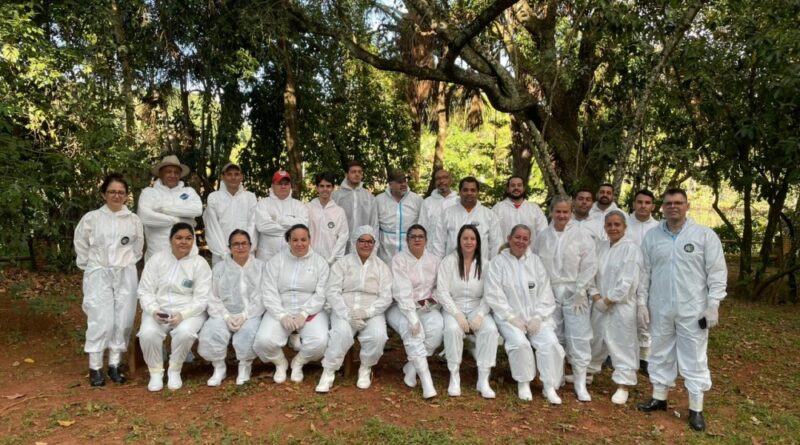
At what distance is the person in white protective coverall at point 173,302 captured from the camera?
16.6 feet

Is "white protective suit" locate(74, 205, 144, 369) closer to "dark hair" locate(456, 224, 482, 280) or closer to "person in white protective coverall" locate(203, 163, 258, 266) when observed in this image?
"person in white protective coverall" locate(203, 163, 258, 266)

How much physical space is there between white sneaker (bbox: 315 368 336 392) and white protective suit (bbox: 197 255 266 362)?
0.68 m

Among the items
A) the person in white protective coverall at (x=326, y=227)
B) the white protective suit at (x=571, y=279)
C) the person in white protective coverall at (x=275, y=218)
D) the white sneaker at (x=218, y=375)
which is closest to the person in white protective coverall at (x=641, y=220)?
the white protective suit at (x=571, y=279)

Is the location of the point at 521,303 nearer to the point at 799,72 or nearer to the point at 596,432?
the point at 596,432

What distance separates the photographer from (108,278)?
5.23 meters

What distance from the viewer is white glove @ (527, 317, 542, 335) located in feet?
16.9

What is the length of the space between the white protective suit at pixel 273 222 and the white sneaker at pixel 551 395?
2.98m

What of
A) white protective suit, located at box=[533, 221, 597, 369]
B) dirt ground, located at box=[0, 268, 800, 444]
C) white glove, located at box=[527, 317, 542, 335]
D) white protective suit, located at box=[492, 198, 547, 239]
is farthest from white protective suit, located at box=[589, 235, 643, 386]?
white protective suit, located at box=[492, 198, 547, 239]

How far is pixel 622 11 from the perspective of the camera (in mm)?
6617

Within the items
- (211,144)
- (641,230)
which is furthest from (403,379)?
(211,144)

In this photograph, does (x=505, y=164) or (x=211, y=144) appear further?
(x=505, y=164)

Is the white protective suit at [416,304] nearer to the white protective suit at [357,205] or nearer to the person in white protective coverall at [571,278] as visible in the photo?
the person in white protective coverall at [571,278]

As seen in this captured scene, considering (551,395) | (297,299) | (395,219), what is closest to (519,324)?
(551,395)

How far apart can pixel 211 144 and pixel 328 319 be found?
320 inches
